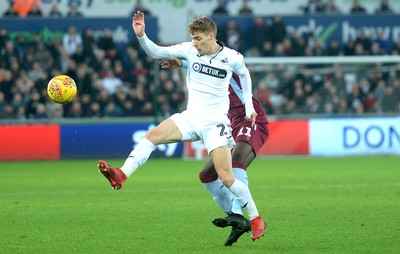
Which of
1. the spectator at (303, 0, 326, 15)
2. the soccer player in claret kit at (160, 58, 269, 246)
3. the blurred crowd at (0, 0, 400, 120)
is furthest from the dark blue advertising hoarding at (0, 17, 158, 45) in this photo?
the soccer player in claret kit at (160, 58, 269, 246)

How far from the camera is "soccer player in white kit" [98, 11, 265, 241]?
8812 millimetres

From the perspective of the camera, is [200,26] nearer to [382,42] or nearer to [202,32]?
[202,32]

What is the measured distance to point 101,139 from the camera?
69.4 ft

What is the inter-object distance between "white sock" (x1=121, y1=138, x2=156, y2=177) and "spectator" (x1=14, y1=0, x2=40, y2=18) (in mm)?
15591

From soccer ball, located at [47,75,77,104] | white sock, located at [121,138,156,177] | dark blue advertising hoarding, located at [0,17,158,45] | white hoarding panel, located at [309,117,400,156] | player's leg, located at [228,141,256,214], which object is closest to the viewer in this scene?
white sock, located at [121,138,156,177]

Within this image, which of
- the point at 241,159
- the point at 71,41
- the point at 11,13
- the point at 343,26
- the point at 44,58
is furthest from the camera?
the point at 343,26

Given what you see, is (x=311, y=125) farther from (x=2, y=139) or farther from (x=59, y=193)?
(x=59, y=193)

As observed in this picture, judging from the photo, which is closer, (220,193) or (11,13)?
(220,193)

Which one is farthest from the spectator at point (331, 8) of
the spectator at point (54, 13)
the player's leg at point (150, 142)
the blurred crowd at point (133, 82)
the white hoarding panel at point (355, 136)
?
the player's leg at point (150, 142)

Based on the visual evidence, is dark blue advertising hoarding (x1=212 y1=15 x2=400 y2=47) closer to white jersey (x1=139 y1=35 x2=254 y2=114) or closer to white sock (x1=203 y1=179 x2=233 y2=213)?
white sock (x1=203 y1=179 x2=233 y2=213)

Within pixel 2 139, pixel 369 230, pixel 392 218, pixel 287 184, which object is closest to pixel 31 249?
pixel 369 230

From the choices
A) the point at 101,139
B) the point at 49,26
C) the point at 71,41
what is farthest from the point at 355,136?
the point at 49,26

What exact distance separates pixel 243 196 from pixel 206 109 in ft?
2.85

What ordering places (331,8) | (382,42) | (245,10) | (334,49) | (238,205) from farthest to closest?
(331,8) → (382,42) → (245,10) → (334,49) → (238,205)
